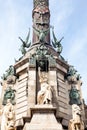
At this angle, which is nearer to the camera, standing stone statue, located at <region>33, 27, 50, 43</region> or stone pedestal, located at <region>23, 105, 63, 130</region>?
stone pedestal, located at <region>23, 105, 63, 130</region>

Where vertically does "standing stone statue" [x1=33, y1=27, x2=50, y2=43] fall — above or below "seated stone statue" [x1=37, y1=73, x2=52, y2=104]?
above

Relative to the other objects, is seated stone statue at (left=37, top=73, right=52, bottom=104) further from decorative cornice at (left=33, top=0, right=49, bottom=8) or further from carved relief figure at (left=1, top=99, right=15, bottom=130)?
decorative cornice at (left=33, top=0, right=49, bottom=8)

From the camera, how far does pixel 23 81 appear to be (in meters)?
23.7

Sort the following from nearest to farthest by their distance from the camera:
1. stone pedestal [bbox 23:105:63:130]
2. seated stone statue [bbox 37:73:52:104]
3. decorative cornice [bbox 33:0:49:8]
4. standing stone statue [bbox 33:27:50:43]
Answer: stone pedestal [bbox 23:105:63:130], seated stone statue [bbox 37:73:52:104], standing stone statue [bbox 33:27:50:43], decorative cornice [bbox 33:0:49:8]

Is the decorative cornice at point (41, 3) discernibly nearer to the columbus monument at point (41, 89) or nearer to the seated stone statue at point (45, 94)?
the columbus monument at point (41, 89)

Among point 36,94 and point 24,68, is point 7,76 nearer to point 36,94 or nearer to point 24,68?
point 24,68

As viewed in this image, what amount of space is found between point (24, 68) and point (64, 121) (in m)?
5.16

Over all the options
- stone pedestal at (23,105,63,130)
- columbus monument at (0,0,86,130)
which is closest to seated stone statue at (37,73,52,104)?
columbus monument at (0,0,86,130)

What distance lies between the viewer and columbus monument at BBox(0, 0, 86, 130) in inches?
749

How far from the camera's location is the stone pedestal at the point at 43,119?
17656mm

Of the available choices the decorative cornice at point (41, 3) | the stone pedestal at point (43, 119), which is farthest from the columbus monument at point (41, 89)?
the decorative cornice at point (41, 3)

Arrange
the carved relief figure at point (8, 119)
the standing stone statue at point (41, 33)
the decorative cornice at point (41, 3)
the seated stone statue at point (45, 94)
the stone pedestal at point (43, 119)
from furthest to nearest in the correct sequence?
1. the decorative cornice at point (41, 3)
2. the standing stone statue at point (41, 33)
3. the seated stone statue at point (45, 94)
4. the carved relief figure at point (8, 119)
5. the stone pedestal at point (43, 119)

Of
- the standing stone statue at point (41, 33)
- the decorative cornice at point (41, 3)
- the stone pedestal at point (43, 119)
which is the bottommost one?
the stone pedestal at point (43, 119)

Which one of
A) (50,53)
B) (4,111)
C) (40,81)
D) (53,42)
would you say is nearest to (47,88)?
(40,81)
